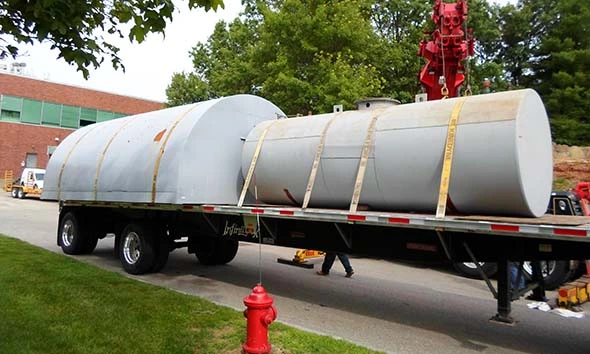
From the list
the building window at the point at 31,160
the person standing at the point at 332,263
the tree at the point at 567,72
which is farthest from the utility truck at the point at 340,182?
the building window at the point at 31,160

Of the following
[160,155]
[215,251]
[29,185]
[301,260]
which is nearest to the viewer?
[160,155]

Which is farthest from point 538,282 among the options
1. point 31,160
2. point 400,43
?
point 31,160

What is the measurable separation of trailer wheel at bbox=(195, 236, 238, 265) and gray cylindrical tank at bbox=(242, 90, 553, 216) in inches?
131

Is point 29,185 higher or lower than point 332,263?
higher

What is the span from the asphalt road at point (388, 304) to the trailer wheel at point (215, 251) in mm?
246

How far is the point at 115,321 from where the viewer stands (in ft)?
19.4

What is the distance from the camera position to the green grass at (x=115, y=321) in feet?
16.8

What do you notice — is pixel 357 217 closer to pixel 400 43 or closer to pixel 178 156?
pixel 178 156

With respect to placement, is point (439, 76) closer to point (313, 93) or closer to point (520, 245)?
point (520, 245)

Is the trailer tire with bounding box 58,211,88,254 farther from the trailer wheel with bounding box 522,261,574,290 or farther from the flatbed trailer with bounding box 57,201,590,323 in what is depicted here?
the trailer wheel with bounding box 522,261,574,290

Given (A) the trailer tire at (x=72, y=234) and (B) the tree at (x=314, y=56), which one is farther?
(B) the tree at (x=314, y=56)

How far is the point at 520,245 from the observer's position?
17.6ft

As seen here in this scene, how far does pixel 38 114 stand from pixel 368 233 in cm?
4679

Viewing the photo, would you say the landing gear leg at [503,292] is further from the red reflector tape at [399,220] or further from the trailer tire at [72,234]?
the trailer tire at [72,234]
